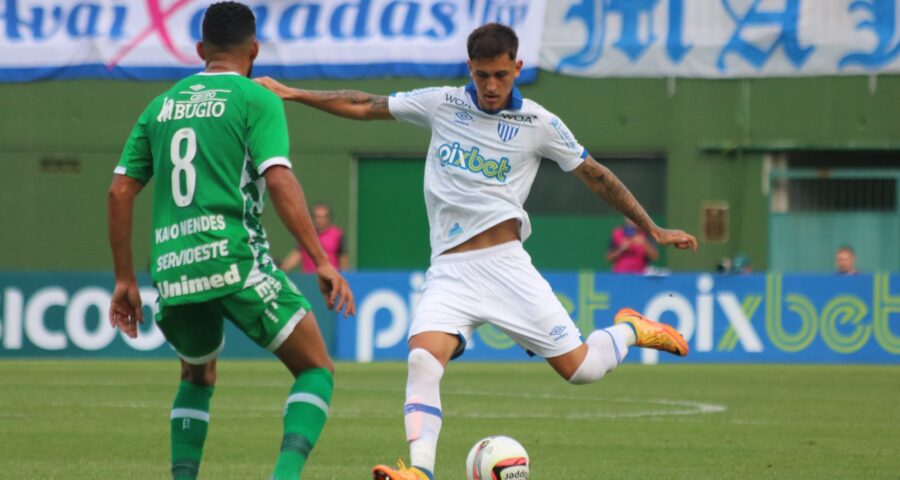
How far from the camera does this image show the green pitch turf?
897 cm

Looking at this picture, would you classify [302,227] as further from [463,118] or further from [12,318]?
[12,318]

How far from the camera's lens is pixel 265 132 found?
20.7ft

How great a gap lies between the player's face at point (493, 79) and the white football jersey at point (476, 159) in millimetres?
61

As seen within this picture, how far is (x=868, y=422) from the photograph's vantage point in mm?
12016

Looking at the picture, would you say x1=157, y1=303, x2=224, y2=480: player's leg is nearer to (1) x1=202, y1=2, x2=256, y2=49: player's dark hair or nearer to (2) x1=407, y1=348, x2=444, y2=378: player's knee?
(2) x1=407, y1=348, x2=444, y2=378: player's knee

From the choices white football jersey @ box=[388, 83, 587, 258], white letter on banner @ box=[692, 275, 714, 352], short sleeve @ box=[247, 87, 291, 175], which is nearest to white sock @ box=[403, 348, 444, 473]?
white football jersey @ box=[388, 83, 587, 258]

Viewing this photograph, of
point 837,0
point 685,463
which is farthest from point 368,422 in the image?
point 837,0

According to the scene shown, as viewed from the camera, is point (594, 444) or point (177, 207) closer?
point (177, 207)

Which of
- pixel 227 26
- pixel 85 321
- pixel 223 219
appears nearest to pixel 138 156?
pixel 223 219

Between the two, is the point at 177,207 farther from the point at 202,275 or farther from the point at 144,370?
the point at 144,370

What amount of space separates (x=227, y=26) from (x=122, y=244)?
3.24 feet

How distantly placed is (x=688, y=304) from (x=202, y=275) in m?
14.1

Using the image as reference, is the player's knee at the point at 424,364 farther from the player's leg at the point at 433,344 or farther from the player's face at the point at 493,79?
the player's face at the point at 493,79

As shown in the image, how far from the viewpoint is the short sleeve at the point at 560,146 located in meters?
7.91
